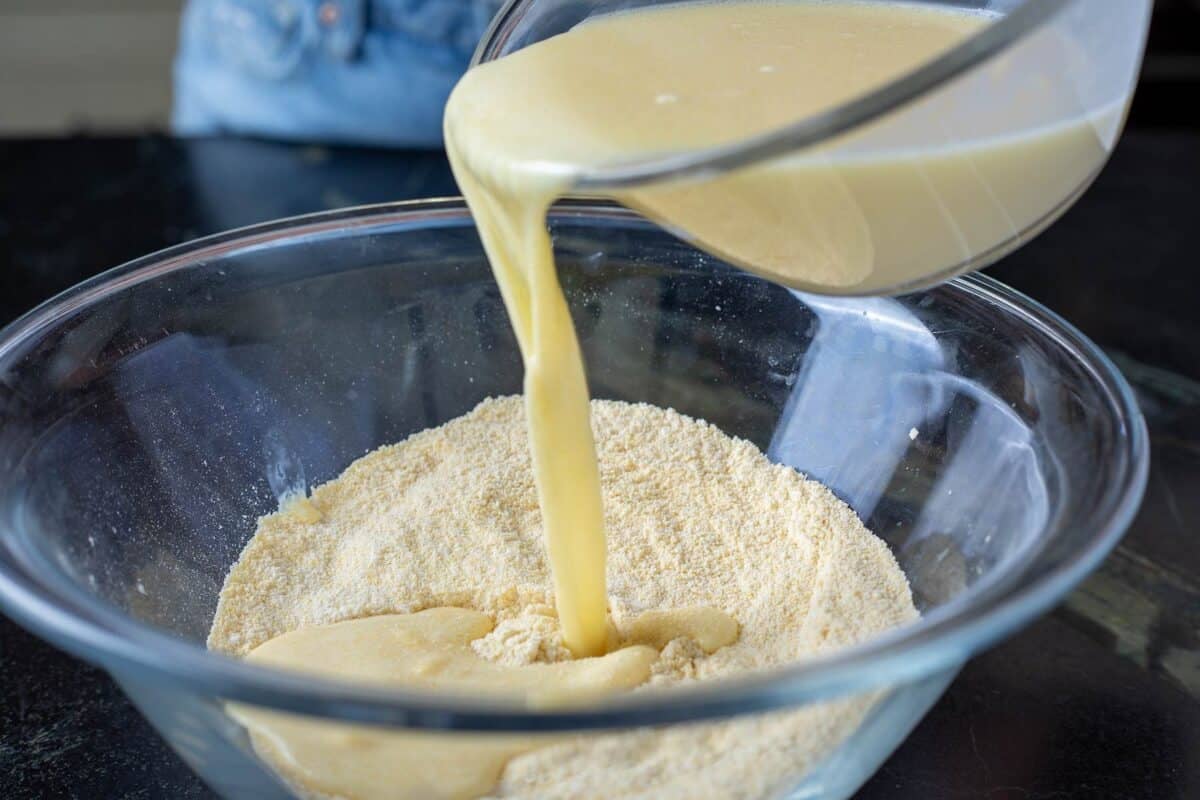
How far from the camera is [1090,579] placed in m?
1.03

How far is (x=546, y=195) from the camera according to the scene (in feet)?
2.36

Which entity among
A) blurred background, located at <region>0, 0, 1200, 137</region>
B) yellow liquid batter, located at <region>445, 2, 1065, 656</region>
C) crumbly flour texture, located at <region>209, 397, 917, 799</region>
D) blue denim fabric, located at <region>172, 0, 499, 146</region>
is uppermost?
yellow liquid batter, located at <region>445, 2, 1065, 656</region>

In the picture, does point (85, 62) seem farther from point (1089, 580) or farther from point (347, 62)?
point (1089, 580)

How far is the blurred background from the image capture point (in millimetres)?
3369

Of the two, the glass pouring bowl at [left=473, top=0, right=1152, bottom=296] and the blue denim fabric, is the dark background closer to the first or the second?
the blue denim fabric

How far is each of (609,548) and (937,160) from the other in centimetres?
39

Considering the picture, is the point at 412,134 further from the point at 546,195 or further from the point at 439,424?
the point at 546,195

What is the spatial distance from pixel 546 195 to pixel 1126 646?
0.56m

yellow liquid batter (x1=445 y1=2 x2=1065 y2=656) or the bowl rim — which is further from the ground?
yellow liquid batter (x1=445 y1=2 x2=1065 y2=656)

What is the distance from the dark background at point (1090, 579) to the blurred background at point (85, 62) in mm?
1671

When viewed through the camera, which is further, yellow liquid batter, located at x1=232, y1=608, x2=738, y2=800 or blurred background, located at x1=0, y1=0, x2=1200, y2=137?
blurred background, located at x1=0, y1=0, x2=1200, y2=137

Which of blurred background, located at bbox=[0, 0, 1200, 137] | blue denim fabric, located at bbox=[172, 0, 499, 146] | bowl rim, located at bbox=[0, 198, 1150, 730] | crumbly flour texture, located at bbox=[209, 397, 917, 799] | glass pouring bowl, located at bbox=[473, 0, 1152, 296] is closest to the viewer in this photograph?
bowl rim, located at bbox=[0, 198, 1150, 730]

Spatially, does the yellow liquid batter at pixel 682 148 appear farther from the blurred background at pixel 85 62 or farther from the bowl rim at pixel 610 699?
the blurred background at pixel 85 62

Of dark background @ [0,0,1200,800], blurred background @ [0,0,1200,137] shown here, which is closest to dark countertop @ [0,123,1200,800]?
dark background @ [0,0,1200,800]
